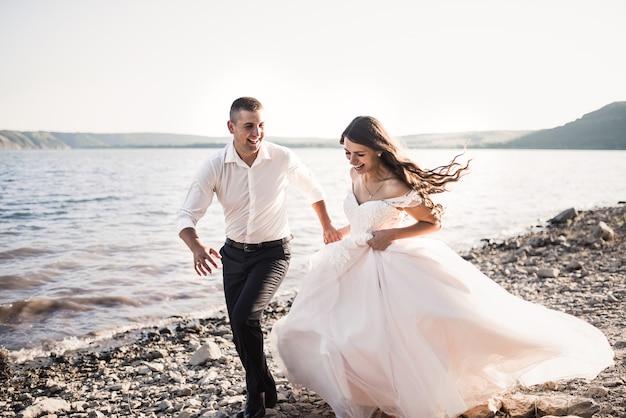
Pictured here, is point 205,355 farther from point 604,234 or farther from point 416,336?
point 604,234

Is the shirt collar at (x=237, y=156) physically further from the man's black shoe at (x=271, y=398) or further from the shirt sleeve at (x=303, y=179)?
the man's black shoe at (x=271, y=398)

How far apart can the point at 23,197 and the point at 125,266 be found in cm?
2306

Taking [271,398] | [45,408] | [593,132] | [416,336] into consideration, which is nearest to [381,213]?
[416,336]

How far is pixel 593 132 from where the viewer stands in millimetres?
134000

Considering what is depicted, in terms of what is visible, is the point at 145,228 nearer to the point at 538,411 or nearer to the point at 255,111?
the point at 255,111

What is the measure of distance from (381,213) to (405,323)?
1037 mm

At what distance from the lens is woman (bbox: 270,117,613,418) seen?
4324 millimetres

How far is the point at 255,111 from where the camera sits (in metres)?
5.34

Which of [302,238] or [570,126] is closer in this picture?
[302,238]

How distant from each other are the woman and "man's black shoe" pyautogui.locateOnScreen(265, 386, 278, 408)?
43cm

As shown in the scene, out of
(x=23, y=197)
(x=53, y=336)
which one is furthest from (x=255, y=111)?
(x=23, y=197)

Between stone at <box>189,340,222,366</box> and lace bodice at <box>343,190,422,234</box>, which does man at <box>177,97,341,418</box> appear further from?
stone at <box>189,340,222,366</box>

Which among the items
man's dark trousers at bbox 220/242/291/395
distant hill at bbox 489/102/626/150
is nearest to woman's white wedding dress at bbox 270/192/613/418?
man's dark trousers at bbox 220/242/291/395

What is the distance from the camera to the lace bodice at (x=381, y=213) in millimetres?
4879
